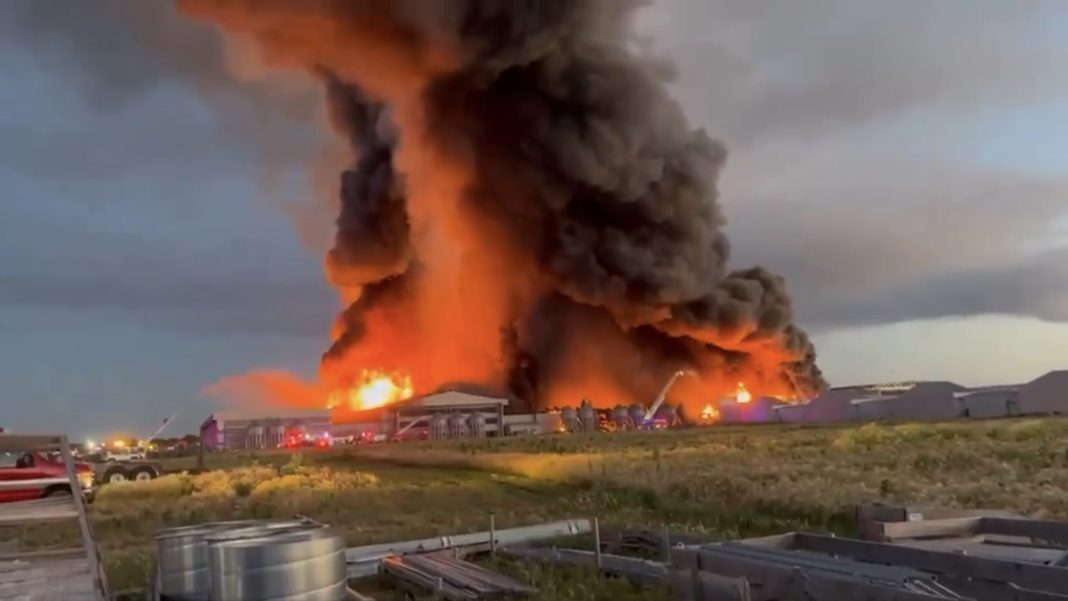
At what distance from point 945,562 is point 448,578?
6206 mm

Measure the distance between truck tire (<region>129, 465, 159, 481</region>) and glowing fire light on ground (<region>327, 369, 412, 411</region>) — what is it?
1782 inches

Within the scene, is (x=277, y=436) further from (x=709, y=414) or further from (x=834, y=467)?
(x=834, y=467)

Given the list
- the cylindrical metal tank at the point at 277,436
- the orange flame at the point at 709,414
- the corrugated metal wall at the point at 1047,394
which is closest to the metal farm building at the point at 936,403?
the corrugated metal wall at the point at 1047,394

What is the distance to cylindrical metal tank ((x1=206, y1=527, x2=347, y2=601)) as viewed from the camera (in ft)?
24.4

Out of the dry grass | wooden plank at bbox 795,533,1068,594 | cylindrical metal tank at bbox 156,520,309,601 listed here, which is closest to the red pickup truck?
cylindrical metal tank at bbox 156,520,309,601

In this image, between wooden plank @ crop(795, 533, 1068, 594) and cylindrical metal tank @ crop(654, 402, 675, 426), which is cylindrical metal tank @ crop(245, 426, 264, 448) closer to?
cylindrical metal tank @ crop(654, 402, 675, 426)

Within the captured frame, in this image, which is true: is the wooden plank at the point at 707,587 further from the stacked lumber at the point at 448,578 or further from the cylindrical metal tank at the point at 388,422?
the cylindrical metal tank at the point at 388,422

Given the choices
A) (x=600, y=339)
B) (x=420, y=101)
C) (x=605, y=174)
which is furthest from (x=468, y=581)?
(x=600, y=339)

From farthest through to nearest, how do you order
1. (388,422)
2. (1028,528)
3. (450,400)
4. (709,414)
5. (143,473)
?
1. (709,414)
2. (450,400)
3. (388,422)
4. (143,473)
5. (1028,528)

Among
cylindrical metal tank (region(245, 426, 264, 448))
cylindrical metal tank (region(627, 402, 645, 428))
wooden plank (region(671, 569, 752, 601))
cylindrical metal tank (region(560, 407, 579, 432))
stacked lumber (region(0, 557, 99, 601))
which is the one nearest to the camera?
stacked lumber (region(0, 557, 99, 601))

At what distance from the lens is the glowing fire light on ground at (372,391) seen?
82500 mm

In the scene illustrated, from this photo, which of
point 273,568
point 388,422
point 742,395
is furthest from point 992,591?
point 742,395

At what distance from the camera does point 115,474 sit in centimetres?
3644

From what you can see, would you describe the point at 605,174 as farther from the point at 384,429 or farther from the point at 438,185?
the point at 384,429
